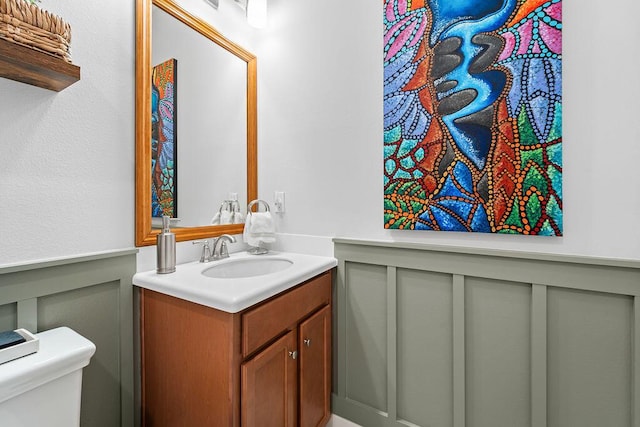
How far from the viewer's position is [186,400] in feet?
3.44

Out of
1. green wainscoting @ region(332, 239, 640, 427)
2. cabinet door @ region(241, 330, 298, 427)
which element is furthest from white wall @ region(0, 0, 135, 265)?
green wainscoting @ region(332, 239, 640, 427)

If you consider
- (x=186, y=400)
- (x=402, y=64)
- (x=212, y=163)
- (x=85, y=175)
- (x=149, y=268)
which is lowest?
(x=186, y=400)

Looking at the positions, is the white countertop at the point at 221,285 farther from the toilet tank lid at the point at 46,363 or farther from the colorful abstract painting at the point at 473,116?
the colorful abstract painting at the point at 473,116

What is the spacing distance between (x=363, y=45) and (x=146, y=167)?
44.4 inches

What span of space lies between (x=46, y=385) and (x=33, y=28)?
36.9 inches

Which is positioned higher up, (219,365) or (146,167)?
(146,167)

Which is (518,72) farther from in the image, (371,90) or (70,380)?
(70,380)

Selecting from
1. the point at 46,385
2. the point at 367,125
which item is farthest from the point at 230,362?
the point at 367,125

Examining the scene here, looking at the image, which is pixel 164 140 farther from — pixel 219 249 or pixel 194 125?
pixel 219 249

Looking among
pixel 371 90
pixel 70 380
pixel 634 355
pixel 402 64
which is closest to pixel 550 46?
pixel 402 64

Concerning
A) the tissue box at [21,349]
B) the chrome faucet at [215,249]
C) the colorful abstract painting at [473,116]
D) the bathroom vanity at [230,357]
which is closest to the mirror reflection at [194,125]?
the chrome faucet at [215,249]

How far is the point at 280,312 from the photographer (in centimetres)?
112

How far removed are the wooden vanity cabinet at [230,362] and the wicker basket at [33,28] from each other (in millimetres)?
847

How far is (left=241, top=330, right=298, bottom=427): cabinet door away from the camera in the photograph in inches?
38.3
